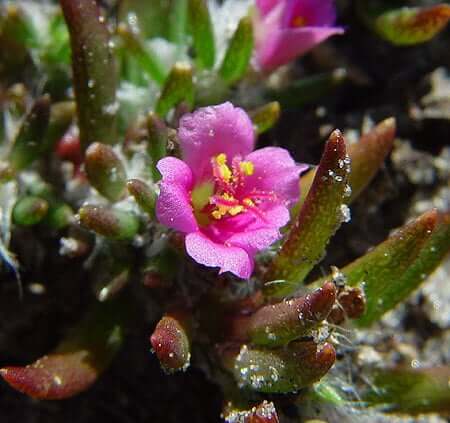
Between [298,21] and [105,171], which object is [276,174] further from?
[298,21]

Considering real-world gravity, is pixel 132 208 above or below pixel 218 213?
below

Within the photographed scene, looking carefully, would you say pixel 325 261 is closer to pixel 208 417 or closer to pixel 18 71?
pixel 208 417

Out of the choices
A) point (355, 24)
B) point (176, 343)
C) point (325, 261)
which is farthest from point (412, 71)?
point (176, 343)

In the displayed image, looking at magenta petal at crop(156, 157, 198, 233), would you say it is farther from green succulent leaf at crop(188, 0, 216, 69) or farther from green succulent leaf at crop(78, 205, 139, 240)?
green succulent leaf at crop(188, 0, 216, 69)

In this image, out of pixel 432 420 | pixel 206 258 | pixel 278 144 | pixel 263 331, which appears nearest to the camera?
pixel 206 258

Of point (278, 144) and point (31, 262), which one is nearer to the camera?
point (31, 262)

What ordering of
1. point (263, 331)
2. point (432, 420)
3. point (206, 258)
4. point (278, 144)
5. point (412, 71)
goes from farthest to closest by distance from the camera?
point (412, 71)
point (278, 144)
point (432, 420)
point (263, 331)
point (206, 258)

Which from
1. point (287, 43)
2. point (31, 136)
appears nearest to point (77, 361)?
point (31, 136)

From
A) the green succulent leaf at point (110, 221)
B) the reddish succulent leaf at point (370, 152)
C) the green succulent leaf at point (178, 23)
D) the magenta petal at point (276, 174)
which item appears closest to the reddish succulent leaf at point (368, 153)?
the reddish succulent leaf at point (370, 152)
